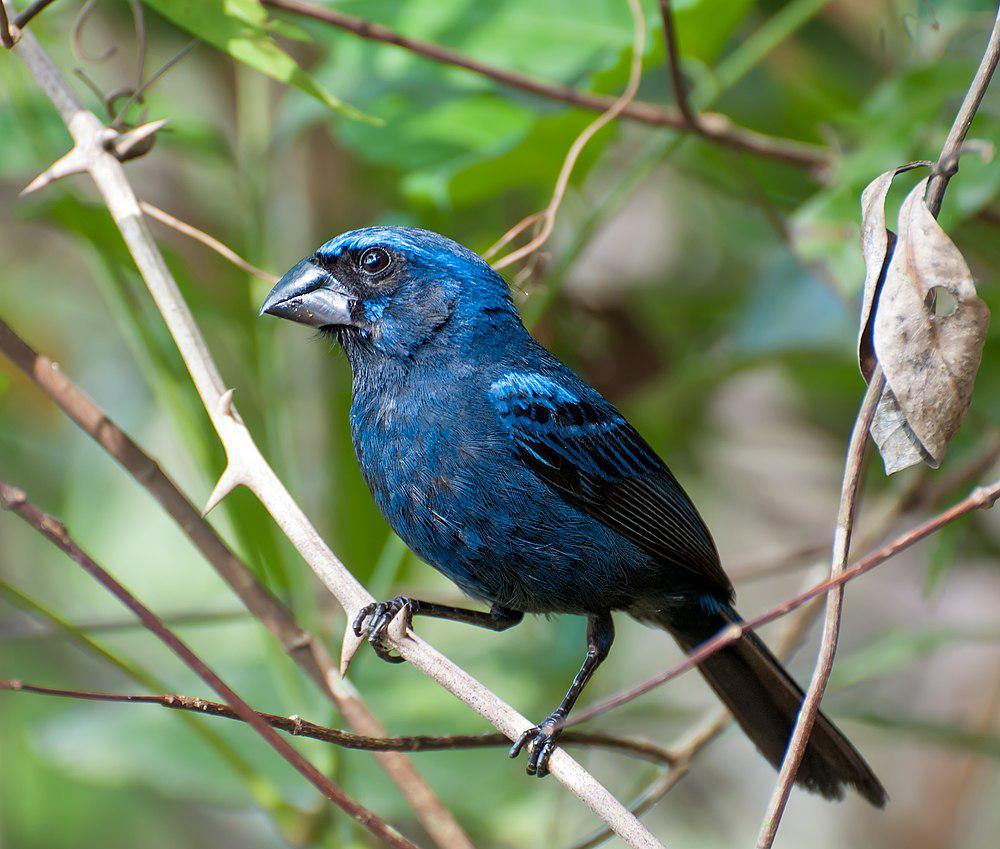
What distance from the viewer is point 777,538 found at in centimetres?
540

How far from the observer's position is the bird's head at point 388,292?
9.16 ft

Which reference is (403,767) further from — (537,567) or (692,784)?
(692,784)

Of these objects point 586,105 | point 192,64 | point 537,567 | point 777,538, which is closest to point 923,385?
point 537,567

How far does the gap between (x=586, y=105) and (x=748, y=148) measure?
538 mm

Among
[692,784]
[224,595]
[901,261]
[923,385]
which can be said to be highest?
[901,261]

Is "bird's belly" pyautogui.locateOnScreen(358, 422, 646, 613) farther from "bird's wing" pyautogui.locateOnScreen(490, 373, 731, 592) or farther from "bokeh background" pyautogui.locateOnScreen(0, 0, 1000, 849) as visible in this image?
"bokeh background" pyautogui.locateOnScreen(0, 0, 1000, 849)

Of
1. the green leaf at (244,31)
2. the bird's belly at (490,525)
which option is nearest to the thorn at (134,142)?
the green leaf at (244,31)

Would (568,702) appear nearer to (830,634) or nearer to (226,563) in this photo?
(226,563)

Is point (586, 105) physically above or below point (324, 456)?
above

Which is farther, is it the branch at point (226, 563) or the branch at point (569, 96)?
the branch at point (569, 96)

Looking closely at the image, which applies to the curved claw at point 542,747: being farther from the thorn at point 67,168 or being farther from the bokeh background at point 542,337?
the thorn at point 67,168

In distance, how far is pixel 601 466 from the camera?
281cm

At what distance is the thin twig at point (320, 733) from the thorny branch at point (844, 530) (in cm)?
55

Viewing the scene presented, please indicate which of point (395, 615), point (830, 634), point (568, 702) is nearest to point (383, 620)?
point (395, 615)
